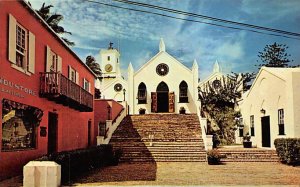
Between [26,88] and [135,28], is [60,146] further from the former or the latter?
[135,28]

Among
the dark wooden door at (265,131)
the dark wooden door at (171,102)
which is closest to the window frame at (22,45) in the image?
the dark wooden door at (265,131)

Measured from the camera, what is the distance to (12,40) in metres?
9.20

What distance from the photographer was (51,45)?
12781mm

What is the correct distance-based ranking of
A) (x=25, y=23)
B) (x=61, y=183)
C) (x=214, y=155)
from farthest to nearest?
(x=214, y=155) < (x=25, y=23) < (x=61, y=183)

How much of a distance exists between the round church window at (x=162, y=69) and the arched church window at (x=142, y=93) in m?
1.49

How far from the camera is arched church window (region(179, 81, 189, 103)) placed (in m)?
28.0

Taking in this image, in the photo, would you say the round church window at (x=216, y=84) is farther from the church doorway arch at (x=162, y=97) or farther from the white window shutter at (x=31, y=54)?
the white window shutter at (x=31, y=54)

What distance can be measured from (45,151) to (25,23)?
412 cm

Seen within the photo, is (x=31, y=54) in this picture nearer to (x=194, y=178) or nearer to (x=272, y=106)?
(x=194, y=178)

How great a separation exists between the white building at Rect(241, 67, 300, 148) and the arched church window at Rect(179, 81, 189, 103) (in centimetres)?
719

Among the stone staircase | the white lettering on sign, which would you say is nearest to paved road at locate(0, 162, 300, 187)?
the white lettering on sign

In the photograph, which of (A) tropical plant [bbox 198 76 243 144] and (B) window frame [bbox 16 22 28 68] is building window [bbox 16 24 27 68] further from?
(A) tropical plant [bbox 198 76 243 144]

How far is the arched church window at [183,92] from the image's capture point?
92.0 ft

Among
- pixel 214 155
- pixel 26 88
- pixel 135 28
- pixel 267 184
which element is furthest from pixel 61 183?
pixel 214 155
